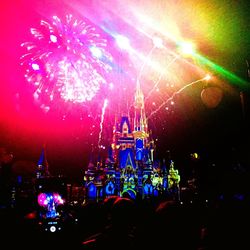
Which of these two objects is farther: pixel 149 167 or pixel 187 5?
pixel 149 167

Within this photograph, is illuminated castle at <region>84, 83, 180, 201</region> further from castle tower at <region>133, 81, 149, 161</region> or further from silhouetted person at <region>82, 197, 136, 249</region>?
silhouetted person at <region>82, 197, 136, 249</region>

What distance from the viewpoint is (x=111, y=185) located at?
50594 mm

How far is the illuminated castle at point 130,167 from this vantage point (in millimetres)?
49094

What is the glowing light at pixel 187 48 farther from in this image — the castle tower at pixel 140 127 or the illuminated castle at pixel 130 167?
the castle tower at pixel 140 127

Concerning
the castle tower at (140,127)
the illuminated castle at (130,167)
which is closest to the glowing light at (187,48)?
the illuminated castle at (130,167)

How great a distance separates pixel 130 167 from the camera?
2168 inches

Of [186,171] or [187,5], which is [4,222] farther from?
[186,171]

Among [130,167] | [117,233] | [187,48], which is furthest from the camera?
[130,167]

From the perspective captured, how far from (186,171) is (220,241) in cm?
3809

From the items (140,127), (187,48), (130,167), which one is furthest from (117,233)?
(140,127)

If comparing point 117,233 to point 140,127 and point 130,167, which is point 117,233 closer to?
point 130,167

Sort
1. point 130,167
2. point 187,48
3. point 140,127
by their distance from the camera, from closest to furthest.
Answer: point 187,48, point 130,167, point 140,127

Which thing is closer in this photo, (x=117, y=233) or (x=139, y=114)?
(x=117, y=233)

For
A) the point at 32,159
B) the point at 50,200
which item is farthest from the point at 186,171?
the point at 50,200
